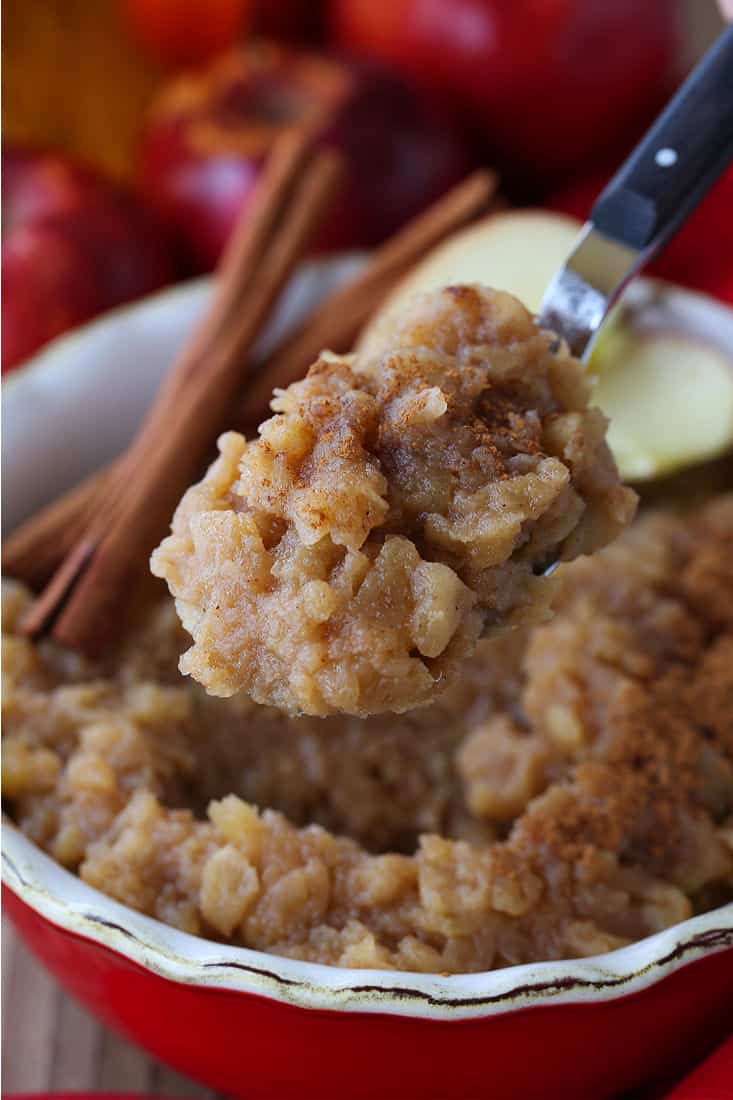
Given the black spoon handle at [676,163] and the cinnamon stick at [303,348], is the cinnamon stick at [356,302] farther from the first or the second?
the black spoon handle at [676,163]

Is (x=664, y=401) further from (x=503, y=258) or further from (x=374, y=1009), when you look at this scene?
(x=374, y=1009)

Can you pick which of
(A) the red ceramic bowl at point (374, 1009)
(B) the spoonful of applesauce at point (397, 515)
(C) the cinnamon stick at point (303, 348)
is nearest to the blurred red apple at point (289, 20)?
(C) the cinnamon stick at point (303, 348)

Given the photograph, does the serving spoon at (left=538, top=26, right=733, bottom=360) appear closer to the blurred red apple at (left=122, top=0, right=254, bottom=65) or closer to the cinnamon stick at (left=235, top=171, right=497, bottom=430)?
the cinnamon stick at (left=235, top=171, right=497, bottom=430)

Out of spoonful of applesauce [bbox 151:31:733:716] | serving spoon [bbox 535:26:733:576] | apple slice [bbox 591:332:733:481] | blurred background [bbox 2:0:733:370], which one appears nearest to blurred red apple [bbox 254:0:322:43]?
blurred background [bbox 2:0:733:370]

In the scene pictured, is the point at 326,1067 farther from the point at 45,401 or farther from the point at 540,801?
the point at 45,401

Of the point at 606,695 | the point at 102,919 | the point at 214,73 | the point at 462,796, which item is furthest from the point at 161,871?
the point at 214,73

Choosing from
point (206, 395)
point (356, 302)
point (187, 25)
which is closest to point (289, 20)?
point (187, 25)
